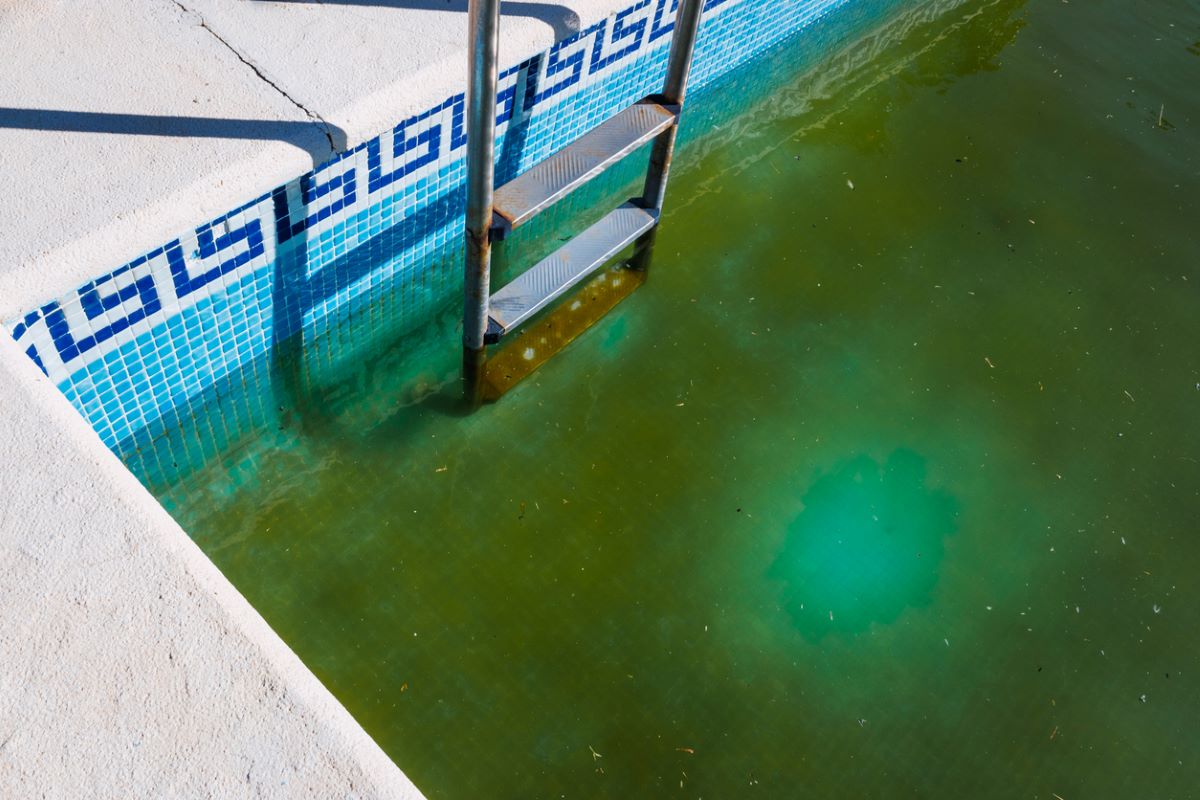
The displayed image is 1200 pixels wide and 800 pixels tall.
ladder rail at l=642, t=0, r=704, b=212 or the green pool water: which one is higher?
ladder rail at l=642, t=0, r=704, b=212

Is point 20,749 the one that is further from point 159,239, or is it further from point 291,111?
point 291,111

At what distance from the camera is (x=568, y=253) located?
260 cm

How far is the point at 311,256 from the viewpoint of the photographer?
94.7 inches

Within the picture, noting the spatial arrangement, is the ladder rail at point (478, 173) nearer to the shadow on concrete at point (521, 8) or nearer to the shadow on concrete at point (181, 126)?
the shadow on concrete at point (181, 126)

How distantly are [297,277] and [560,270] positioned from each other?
0.63 meters

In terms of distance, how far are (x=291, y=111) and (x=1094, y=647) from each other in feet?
7.13

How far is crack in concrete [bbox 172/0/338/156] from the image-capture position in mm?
2135

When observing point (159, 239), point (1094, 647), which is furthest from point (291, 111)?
point (1094, 647)

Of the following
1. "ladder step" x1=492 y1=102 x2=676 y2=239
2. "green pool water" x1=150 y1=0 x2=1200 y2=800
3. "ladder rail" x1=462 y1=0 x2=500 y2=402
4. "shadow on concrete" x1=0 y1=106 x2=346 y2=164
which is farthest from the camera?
"ladder step" x1=492 y1=102 x2=676 y2=239

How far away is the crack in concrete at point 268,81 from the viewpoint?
213cm

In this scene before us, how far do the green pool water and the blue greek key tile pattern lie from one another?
21 cm

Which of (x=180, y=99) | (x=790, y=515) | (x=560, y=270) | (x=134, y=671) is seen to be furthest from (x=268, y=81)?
(x=790, y=515)

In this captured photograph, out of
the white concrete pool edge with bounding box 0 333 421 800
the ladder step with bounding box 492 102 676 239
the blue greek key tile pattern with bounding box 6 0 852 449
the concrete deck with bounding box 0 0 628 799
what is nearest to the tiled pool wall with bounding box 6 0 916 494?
the blue greek key tile pattern with bounding box 6 0 852 449

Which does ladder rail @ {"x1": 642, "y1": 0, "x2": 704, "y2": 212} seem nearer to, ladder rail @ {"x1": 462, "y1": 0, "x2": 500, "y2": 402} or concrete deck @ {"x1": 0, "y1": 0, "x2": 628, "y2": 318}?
concrete deck @ {"x1": 0, "y1": 0, "x2": 628, "y2": 318}
